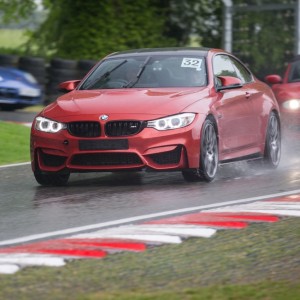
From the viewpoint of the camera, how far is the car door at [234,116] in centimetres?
1360

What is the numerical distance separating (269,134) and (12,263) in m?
7.16

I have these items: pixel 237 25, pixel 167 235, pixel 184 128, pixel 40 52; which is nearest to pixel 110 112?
pixel 184 128

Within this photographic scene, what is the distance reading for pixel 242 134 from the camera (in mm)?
14164

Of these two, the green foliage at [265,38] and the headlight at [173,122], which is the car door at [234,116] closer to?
the headlight at [173,122]

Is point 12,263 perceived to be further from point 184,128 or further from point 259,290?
point 184,128

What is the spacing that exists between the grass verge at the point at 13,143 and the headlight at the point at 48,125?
11.9 feet

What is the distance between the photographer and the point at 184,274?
7828 mm

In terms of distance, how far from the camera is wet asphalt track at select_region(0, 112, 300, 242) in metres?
10.4

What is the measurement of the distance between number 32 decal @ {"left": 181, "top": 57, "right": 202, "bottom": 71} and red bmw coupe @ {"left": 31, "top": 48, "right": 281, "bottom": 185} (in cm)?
1

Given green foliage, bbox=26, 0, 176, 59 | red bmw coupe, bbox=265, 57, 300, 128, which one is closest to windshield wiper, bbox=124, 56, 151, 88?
red bmw coupe, bbox=265, 57, 300, 128

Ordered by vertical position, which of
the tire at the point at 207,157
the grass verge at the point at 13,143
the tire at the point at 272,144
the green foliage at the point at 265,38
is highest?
the tire at the point at 207,157

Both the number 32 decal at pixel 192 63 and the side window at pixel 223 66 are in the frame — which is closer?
the number 32 decal at pixel 192 63

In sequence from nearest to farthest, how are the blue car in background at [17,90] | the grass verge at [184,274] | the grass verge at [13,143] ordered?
1. the grass verge at [184,274]
2. the grass verge at [13,143]
3. the blue car in background at [17,90]

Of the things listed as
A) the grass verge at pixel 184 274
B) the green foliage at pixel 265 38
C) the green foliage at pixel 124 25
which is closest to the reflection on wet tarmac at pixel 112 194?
the grass verge at pixel 184 274
